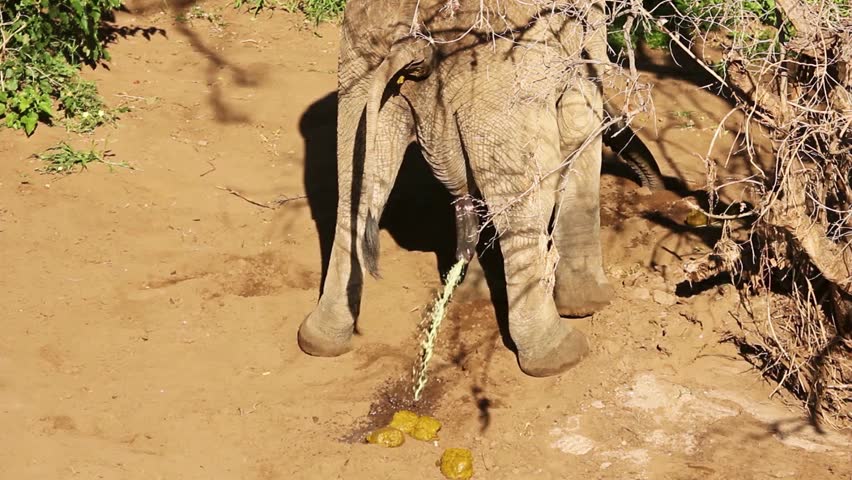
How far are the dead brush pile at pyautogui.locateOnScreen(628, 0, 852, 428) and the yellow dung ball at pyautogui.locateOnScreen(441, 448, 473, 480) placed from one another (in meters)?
1.58

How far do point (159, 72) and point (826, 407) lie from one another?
557 cm

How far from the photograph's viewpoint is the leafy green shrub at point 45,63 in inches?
304

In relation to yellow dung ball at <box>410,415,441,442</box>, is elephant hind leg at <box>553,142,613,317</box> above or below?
above

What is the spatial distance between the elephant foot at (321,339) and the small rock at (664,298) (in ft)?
5.51

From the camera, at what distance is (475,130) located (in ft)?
Answer: 17.5

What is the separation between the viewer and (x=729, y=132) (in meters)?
8.11

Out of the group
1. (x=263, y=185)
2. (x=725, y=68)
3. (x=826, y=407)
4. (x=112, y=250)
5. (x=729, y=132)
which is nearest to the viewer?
(x=725, y=68)

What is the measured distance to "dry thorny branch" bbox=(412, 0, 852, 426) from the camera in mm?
4984

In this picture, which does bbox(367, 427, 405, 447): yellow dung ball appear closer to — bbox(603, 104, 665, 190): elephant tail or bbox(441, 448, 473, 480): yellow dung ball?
bbox(441, 448, 473, 480): yellow dung ball

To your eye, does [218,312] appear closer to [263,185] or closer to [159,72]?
[263,185]

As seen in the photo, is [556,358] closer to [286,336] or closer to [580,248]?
[580,248]

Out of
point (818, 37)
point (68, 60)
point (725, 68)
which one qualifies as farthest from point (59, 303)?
point (818, 37)

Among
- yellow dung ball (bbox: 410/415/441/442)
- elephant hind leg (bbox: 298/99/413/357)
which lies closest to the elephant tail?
elephant hind leg (bbox: 298/99/413/357)

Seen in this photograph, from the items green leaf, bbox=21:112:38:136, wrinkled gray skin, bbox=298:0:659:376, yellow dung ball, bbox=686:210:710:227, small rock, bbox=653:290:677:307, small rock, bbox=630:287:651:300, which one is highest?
wrinkled gray skin, bbox=298:0:659:376
